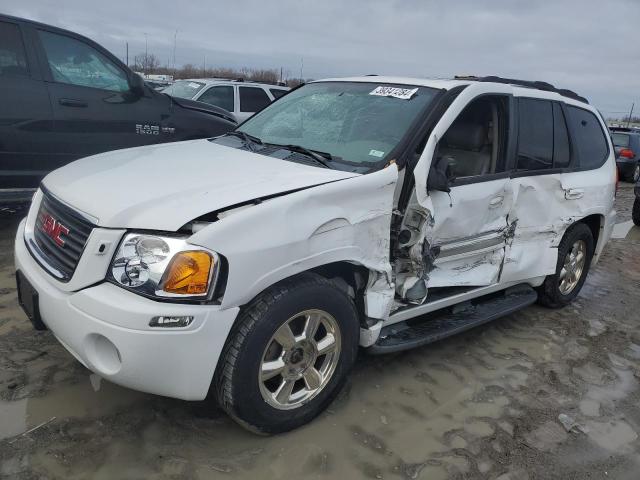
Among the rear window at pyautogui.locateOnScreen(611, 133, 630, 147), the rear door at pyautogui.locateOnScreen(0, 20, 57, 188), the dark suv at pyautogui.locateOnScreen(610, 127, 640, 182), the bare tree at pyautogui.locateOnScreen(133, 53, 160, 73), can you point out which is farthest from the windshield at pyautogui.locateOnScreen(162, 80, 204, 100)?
the bare tree at pyautogui.locateOnScreen(133, 53, 160, 73)

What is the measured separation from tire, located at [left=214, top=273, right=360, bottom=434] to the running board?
0.35m

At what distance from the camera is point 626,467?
289 centimetres

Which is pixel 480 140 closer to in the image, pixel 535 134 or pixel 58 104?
pixel 535 134

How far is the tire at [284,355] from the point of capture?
248 centimetres

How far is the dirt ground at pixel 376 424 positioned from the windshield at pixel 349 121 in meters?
1.40

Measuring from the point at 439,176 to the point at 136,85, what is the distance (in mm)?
4192

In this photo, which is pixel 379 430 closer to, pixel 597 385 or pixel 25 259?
pixel 597 385

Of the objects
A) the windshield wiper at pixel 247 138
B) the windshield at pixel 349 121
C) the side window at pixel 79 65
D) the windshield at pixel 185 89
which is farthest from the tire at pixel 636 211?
the side window at pixel 79 65

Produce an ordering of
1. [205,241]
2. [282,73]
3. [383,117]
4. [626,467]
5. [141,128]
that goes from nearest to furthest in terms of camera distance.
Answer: [205,241]
[626,467]
[383,117]
[141,128]
[282,73]

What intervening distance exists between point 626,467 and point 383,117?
238 centimetres

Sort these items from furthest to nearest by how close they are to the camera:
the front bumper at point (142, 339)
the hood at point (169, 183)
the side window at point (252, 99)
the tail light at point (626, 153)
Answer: the tail light at point (626, 153) < the side window at point (252, 99) < the hood at point (169, 183) < the front bumper at point (142, 339)

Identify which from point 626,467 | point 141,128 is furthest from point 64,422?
point 141,128

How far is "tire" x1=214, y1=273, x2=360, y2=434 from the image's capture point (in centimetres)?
248

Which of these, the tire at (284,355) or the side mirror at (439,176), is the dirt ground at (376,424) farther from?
the side mirror at (439,176)
